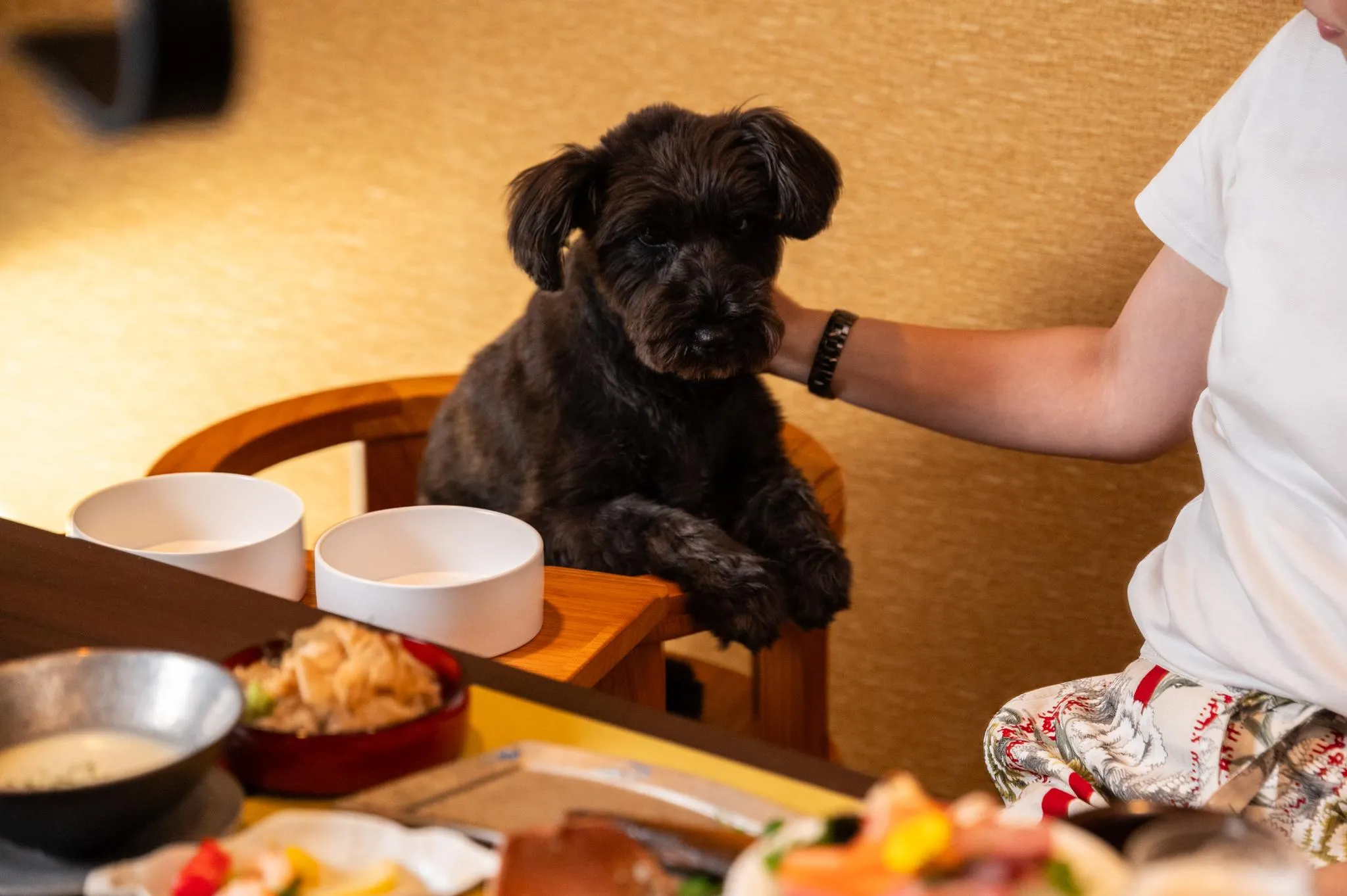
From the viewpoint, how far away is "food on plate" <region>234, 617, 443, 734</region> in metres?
0.66

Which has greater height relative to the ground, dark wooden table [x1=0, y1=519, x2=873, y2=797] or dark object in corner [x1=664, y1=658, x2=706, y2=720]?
dark wooden table [x1=0, y1=519, x2=873, y2=797]

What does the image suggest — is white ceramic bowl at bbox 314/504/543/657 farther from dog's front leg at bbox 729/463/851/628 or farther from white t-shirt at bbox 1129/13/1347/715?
white t-shirt at bbox 1129/13/1347/715

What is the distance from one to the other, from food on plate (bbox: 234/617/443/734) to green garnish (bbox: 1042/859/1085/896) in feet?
1.09

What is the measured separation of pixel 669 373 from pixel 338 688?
84 centimetres

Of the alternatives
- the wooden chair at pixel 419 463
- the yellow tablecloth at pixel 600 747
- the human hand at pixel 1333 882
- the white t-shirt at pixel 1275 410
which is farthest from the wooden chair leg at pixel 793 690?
the yellow tablecloth at pixel 600 747

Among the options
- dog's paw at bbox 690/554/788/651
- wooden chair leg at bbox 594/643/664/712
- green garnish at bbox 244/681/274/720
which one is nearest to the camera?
green garnish at bbox 244/681/274/720

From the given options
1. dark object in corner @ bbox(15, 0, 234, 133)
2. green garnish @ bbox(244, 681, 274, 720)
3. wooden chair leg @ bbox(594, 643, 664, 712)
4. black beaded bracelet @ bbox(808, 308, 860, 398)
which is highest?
dark object in corner @ bbox(15, 0, 234, 133)

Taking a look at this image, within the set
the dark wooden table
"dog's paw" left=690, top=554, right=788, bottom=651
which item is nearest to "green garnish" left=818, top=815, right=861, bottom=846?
the dark wooden table

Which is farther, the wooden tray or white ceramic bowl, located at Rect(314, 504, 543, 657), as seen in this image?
white ceramic bowl, located at Rect(314, 504, 543, 657)

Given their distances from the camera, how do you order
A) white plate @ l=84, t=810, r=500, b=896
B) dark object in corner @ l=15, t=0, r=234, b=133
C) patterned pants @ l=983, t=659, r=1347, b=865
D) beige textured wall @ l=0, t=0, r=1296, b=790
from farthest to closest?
1. beige textured wall @ l=0, t=0, r=1296, b=790
2. patterned pants @ l=983, t=659, r=1347, b=865
3. white plate @ l=84, t=810, r=500, b=896
4. dark object in corner @ l=15, t=0, r=234, b=133

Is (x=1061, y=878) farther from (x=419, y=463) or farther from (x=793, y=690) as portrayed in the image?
(x=419, y=463)

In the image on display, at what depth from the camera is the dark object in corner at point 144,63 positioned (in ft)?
0.95

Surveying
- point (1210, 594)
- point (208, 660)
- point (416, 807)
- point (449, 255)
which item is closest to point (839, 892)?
point (416, 807)

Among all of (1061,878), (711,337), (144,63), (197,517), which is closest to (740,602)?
(711,337)
